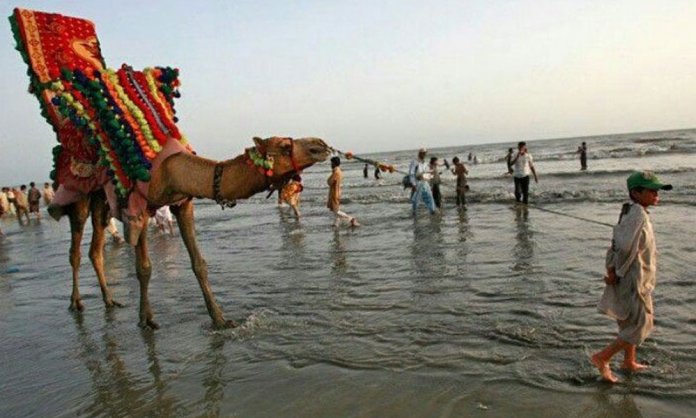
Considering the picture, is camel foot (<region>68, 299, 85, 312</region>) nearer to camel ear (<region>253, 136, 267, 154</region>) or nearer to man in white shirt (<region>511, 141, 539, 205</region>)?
camel ear (<region>253, 136, 267, 154</region>)

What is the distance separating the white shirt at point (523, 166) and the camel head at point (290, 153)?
12235mm

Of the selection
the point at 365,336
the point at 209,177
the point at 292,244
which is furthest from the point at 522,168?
the point at 209,177

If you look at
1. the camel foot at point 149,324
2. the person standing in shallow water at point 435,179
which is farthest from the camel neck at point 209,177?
the person standing in shallow water at point 435,179

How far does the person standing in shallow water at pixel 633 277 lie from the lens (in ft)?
13.3

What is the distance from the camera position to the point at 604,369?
406 centimetres

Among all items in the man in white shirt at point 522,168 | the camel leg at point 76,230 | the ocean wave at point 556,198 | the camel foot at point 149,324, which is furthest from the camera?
the ocean wave at point 556,198

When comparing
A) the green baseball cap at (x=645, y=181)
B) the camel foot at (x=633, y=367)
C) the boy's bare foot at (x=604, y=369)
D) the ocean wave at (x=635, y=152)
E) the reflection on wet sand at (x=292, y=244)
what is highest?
the green baseball cap at (x=645, y=181)

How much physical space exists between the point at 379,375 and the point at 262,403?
93cm

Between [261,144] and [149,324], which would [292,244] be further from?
[261,144]

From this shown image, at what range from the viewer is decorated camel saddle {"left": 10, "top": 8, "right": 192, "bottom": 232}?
205 inches

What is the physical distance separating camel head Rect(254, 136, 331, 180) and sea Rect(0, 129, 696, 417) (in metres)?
1.51

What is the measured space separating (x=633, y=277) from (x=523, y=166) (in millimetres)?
11699

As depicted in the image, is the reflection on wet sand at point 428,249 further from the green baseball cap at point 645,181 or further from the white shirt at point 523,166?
the green baseball cap at point 645,181

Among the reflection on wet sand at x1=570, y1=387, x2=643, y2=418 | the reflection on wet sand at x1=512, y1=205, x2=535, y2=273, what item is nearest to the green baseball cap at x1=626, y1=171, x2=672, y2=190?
the reflection on wet sand at x1=570, y1=387, x2=643, y2=418
